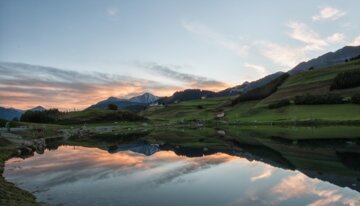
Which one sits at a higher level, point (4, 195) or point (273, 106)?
point (273, 106)

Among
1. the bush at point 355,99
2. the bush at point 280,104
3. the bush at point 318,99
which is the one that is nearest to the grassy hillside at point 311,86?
the bush at point 318,99

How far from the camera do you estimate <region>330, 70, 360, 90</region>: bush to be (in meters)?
149

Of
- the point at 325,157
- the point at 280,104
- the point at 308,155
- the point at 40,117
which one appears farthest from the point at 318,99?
the point at 40,117

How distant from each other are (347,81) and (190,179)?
130m

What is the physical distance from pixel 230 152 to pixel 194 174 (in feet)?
70.2

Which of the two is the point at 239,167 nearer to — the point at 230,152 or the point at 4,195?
the point at 230,152

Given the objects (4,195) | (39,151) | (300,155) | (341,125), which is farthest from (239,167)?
(341,125)

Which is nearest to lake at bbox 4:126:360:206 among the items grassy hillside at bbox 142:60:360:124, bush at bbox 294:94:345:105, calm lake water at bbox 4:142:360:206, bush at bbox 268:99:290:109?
calm lake water at bbox 4:142:360:206

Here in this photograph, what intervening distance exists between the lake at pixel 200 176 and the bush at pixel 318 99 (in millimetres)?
77185

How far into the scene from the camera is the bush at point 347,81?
148750 mm

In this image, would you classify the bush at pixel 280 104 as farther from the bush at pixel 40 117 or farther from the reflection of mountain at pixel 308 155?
the bush at pixel 40 117

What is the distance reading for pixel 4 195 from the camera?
85.1 ft

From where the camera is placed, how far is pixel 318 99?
14275 cm

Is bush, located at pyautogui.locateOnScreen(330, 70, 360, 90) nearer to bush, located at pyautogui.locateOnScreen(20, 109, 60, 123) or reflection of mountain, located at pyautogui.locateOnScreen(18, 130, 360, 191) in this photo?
reflection of mountain, located at pyautogui.locateOnScreen(18, 130, 360, 191)
